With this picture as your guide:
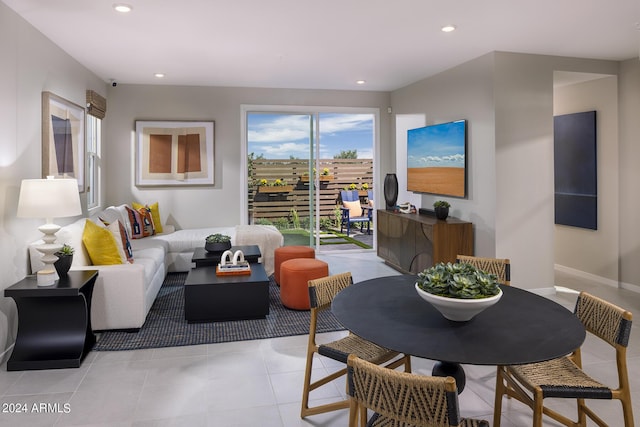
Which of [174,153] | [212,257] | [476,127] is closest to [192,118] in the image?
[174,153]

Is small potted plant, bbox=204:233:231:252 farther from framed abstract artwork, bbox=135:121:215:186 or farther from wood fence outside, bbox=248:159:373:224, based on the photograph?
wood fence outside, bbox=248:159:373:224

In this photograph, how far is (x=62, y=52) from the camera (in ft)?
15.0

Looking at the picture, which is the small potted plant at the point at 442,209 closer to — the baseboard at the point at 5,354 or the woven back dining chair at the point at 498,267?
the woven back dining chair at the point at 498,267

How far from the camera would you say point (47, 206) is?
3.20 metres

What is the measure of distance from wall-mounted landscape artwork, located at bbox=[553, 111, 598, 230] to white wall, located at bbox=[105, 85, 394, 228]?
3.20m

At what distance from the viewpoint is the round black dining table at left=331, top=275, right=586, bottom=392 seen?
1.62 meters

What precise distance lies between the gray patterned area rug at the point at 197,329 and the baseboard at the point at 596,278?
3454mm

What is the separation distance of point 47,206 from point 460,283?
2.81 metres

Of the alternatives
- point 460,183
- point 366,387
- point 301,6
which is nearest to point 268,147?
point 460,183

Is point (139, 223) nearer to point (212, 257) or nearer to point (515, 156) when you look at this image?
point (212, 257)

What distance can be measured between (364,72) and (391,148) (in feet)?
5.78

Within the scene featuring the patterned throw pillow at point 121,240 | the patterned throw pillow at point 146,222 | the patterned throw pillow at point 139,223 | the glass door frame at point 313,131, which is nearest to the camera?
the patterned throw pillow at point 121,240

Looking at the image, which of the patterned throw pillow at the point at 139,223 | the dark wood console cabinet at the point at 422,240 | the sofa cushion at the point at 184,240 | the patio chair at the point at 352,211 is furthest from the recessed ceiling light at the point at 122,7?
the patio chair at the point at 352,211

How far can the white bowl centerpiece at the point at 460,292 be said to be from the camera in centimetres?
183
